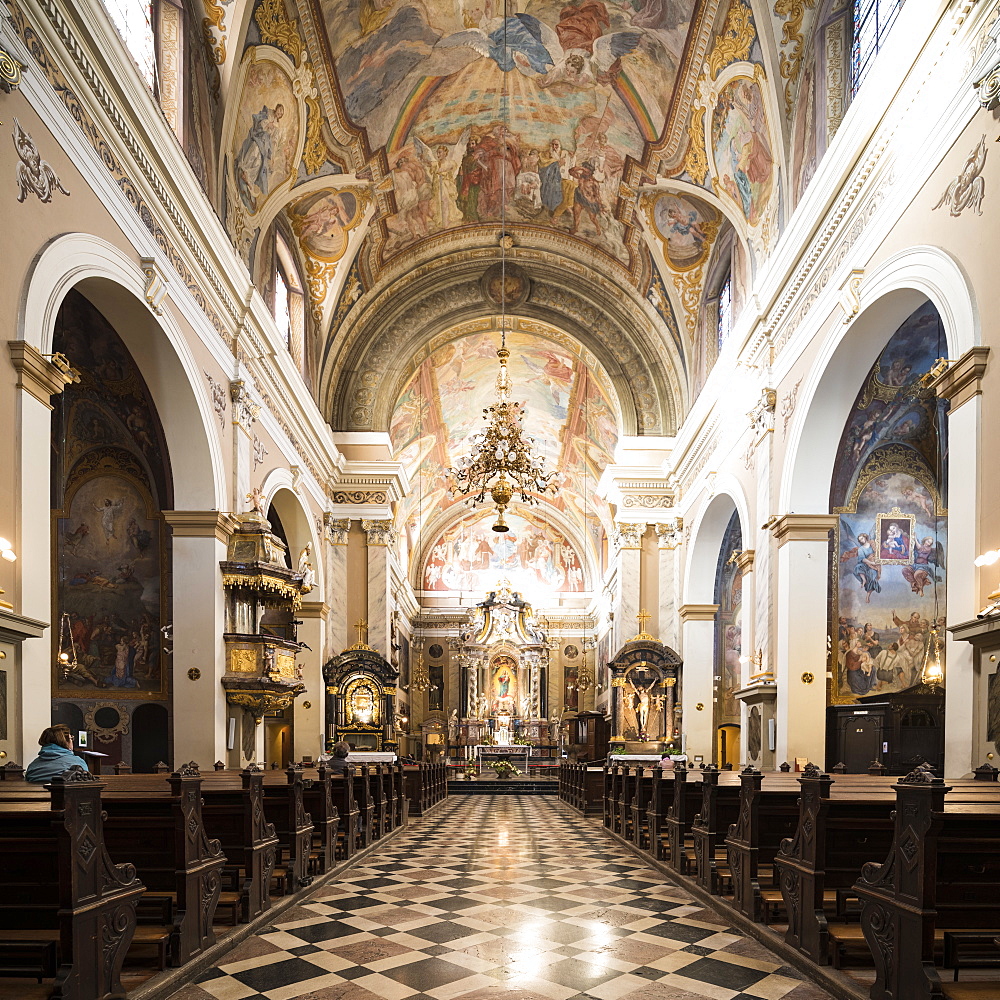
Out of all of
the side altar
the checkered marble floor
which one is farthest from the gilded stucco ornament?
the side altar

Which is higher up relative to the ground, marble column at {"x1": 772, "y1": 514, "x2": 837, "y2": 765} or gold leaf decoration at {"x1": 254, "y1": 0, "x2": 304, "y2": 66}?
gold leaf decoration at {"x1": 254, "y1": 0, "x2": 304, "y2": 66}

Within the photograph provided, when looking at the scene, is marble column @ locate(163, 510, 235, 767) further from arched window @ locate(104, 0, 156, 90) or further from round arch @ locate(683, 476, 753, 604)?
round arch @ locate(683, 476, 753, 604)

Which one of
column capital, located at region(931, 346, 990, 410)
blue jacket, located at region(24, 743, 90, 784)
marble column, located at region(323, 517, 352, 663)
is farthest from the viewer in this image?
marble column, located at region(323, 517, 352, 663)

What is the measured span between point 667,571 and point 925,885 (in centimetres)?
1705

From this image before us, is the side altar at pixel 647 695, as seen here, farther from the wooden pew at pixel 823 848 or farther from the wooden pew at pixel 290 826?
the wooden pew at pixel 823 848

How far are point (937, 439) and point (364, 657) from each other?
11.6 meters

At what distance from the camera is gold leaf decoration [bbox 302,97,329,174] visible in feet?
45.5

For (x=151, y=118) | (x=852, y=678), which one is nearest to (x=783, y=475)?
(x=852, y=678)

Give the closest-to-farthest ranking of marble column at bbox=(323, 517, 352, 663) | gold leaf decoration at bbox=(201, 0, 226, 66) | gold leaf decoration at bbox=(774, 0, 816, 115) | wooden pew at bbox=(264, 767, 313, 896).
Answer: wooden pew at bbox=(264, 767, 313, 896), gold leaf decoration at bbox=(201, 0, 226, 66), gold leaf decoration at bbox=(774, 0, 816, 115), marble column at bbox=(323, 517, 352, 663)

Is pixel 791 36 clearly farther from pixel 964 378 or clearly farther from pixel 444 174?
pixel 444 174

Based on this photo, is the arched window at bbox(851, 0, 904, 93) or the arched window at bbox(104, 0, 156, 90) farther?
the arched window at bbox(851, 0, 904, 93)

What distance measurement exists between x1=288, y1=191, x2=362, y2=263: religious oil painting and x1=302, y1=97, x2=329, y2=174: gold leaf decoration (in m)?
1.14

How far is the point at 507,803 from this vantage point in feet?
60.1

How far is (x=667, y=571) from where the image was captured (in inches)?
811
